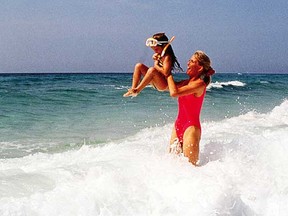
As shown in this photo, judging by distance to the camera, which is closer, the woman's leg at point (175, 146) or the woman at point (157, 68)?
the woman at point (157, 68)

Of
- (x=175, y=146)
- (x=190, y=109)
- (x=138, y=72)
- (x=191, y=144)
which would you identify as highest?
(x=138, y=72)

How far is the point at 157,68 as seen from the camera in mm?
4723

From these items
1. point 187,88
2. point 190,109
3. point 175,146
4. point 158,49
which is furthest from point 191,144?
point 158,49

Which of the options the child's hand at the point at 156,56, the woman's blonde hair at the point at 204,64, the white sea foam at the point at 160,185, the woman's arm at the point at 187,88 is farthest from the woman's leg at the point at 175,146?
the child's hand at the point at 156,56

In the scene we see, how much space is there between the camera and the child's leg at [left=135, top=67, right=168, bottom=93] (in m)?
4.69

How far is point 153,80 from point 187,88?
377mm

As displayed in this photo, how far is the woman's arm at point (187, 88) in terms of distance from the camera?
4.64 metres

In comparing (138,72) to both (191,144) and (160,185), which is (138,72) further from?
(160,185)

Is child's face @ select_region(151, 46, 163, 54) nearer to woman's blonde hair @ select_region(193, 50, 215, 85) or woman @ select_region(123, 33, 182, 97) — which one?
woman @ select_region(123, 33, 182, 97)

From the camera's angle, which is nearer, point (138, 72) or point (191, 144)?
point (138, 72)

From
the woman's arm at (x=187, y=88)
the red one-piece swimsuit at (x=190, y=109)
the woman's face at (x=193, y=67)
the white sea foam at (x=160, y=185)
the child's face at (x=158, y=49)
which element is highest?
the child's face at (x=158, y=49)

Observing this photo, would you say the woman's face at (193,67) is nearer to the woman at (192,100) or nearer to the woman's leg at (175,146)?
the woman at (192,100)

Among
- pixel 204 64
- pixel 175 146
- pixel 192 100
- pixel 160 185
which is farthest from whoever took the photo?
pixel 175 146

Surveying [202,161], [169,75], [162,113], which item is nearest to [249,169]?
[202,161]
